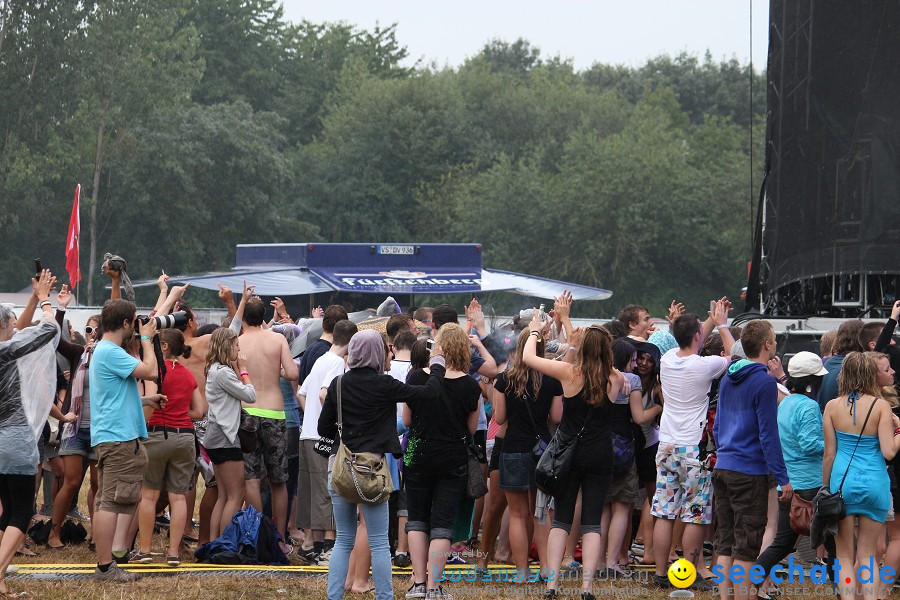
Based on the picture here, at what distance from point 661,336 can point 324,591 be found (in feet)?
9.76

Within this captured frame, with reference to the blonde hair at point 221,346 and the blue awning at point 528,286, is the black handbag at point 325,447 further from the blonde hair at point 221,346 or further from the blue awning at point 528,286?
the blue awning at point 528,286

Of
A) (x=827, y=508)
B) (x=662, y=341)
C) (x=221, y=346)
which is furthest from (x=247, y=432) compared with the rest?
(x=827, y=508)

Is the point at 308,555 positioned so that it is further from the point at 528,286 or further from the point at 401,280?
the point at 528,286

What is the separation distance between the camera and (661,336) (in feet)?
29.0

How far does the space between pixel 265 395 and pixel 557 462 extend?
8.11ft

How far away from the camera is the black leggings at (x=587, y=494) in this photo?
7488 mm

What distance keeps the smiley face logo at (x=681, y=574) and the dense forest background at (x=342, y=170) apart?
31.7 metres

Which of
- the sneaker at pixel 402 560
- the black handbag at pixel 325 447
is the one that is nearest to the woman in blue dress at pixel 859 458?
the black handbag at pixel 325 447

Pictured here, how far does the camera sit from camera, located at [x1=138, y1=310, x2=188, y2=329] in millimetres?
7766

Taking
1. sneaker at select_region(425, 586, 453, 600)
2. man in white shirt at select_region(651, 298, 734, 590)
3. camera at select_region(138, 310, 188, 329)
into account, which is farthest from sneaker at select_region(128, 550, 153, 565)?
man in white shirt at select_region(651, 298, 734, 590)

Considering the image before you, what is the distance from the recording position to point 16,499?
732 centimetres

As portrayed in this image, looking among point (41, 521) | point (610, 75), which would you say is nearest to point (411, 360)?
point (41, 521)

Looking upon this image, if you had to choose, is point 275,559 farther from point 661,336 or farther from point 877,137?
point 877,137

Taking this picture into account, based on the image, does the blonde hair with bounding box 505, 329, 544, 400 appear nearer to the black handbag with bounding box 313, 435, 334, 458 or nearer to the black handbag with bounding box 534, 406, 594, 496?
the black handbag with bounding box 534, 406, 594, 496
